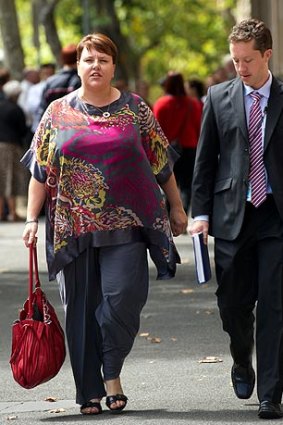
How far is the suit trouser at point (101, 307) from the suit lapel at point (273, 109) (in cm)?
85

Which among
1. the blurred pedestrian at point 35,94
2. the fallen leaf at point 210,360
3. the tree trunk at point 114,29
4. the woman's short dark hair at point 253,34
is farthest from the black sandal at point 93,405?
the tree trunk at point 114,29

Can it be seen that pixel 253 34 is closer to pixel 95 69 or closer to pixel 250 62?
pixel 250 62

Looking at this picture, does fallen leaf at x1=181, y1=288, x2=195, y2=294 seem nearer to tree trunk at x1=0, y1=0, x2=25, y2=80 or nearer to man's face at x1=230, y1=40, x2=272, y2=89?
man's face at x1=230, y1=40, x2=272, y2=89

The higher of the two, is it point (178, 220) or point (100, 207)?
point (100, 207)

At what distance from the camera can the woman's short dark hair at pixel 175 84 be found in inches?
672

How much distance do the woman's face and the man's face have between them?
628mm

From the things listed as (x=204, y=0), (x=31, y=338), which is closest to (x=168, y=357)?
(x=31, y=338)

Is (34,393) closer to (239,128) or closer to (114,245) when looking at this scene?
(114,245)

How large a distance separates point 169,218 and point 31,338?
942mm

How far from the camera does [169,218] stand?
780 centimetres

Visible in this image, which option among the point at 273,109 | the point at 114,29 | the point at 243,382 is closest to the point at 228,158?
the point at 273,109

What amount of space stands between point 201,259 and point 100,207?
548 millimetres

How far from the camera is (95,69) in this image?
7445mm

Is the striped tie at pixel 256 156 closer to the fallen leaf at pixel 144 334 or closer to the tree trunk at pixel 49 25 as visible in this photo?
the fallen leaf at pixel 144 334
